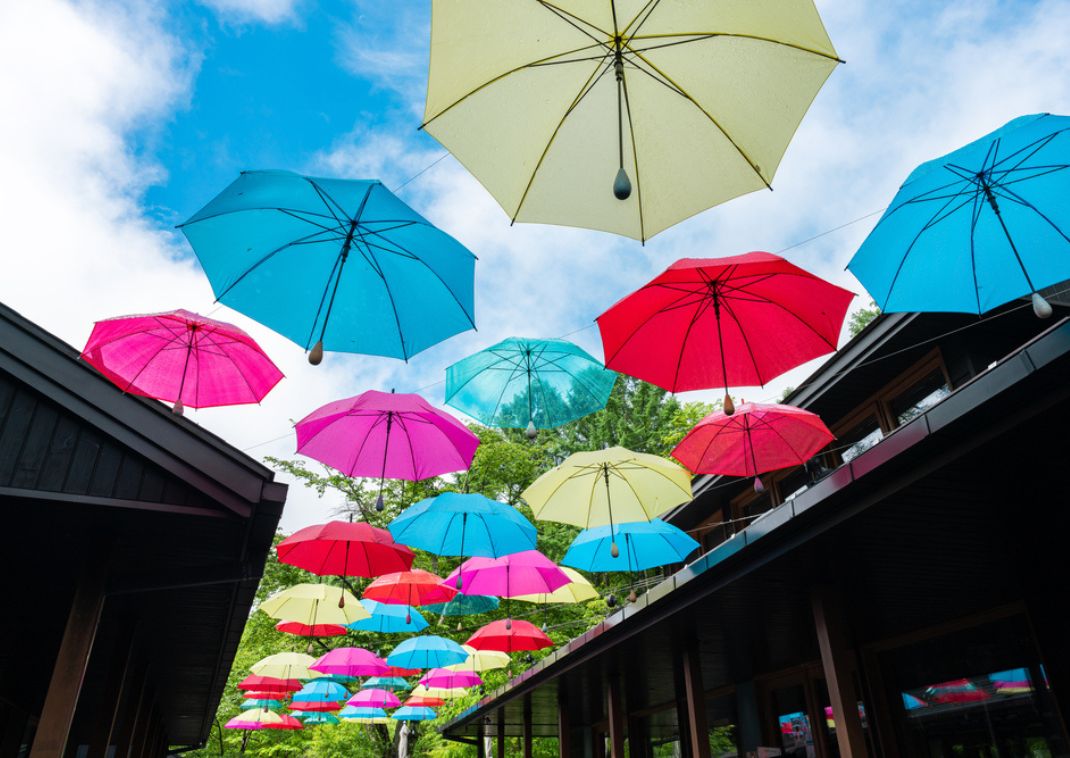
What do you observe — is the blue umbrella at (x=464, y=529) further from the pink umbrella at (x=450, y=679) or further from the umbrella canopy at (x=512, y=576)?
the pink umbrella at (x=450, y=679)

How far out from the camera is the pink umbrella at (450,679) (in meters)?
13.6

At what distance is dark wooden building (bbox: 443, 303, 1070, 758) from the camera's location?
11.5ft

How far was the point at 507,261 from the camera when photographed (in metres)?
21.5

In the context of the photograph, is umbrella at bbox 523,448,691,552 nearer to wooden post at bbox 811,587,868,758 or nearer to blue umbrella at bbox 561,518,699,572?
blue umbrella at bbox 561,518,699,572

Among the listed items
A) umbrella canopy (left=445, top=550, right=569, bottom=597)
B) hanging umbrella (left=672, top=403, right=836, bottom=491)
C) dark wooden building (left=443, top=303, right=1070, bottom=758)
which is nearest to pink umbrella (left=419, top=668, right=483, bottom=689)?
dark wooden building (left=443, top=303, right=1070, bottom=758)

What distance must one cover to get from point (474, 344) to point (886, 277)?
15700mm

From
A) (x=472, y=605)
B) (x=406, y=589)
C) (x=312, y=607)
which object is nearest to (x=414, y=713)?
(x=472, y=605)

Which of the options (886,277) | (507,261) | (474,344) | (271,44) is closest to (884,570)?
(886,277)

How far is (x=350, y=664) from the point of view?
503 inches

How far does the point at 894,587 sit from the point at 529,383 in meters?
4.41

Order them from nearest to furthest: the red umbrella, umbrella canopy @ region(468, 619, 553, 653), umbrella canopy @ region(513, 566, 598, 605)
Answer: the red umbrella, umbrella canopy @ region(468, 619, 553, 653), umbrella canopy @ region(513, 566, 598, 605)

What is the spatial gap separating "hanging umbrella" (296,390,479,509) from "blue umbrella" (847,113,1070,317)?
4.44 m

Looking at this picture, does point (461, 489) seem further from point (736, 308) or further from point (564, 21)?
point (564, 21)

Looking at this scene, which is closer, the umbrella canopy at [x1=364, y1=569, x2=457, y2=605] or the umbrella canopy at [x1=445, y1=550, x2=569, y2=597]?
the umbrella canopy at [x1=445, y1=550, x2=569, y2=597]
